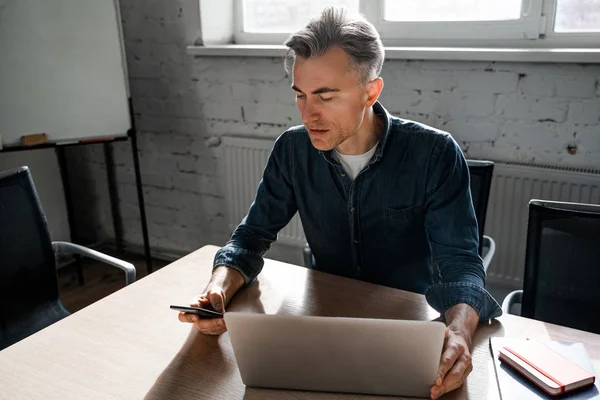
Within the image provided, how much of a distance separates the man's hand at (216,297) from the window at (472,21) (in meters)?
1.39

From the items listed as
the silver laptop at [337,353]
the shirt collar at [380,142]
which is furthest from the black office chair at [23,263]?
the silver laptop at [337,353]

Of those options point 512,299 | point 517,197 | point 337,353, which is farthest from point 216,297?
point 517,197

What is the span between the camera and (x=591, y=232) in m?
1.20

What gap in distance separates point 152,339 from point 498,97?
5.08 ft

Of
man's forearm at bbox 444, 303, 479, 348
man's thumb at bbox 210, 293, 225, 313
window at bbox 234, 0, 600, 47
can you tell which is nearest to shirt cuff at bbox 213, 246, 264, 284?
man's thumb at bbox 210, 293, 225, 313

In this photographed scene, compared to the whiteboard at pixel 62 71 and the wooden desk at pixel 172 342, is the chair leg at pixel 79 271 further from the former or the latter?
the wooden desk at pixel 172 342

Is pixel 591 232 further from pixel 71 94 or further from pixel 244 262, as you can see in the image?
pixel 71 94

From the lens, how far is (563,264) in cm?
124

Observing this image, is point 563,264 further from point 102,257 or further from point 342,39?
point 102,257

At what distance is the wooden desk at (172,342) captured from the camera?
2.94ft

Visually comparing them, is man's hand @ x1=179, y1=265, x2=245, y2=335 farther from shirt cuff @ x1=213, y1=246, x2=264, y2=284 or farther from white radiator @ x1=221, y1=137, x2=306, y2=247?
white radiator @ x1=221, y1=137, x2=306, y2=247

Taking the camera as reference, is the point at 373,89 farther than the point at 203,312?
Yes

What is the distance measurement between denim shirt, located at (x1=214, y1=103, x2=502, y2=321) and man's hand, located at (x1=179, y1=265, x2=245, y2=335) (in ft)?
0.10

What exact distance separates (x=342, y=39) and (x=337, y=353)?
2.24ft
